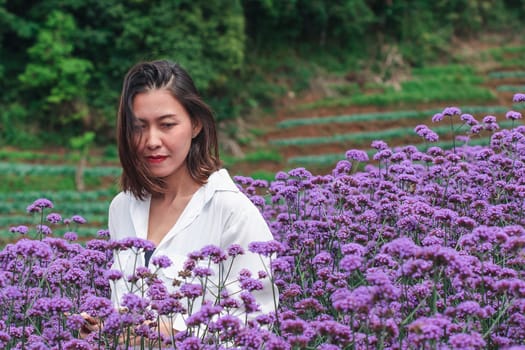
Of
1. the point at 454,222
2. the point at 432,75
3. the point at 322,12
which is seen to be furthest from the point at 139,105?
the point at 432,75

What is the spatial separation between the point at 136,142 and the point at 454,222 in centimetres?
139

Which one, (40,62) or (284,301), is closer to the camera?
(284,301)

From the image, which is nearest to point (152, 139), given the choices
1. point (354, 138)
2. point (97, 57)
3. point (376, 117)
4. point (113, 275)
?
point (113, 275)

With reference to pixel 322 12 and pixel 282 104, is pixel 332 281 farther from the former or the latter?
pixel 322 12

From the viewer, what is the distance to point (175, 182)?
11.7ft

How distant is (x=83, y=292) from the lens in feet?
11.9

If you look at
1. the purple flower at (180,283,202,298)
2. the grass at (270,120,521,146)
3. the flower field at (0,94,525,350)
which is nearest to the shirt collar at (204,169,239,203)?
the flower field at (0,94,525,350)

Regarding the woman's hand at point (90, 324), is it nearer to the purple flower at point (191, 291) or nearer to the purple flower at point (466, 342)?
the purple flower at point (191, 291)

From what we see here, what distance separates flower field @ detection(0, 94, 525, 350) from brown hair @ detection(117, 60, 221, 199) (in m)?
0.33

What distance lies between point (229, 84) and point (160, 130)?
12.9 meters

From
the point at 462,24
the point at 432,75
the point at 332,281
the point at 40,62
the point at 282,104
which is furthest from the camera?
the point at 462,24

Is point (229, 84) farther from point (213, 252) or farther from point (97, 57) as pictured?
point (213, 252)

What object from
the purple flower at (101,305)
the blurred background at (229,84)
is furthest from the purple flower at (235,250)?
→ the blurred background at (229,84)

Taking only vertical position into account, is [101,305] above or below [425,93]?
below
